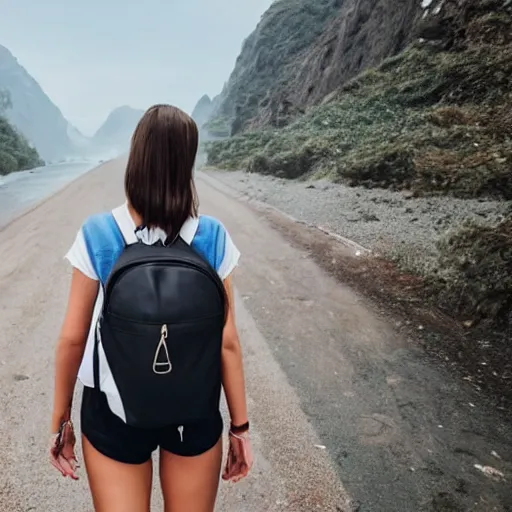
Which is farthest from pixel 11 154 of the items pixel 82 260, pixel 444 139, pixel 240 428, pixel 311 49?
pixel 240 428

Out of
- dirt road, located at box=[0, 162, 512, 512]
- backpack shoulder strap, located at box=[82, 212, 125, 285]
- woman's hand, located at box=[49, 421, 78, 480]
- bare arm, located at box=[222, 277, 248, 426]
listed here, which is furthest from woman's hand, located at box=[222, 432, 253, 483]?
→ dirt road, located at box=[0, 162, 512, 512]

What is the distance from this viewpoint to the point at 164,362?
1.42 metres

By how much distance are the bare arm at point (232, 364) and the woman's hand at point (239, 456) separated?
123 mm

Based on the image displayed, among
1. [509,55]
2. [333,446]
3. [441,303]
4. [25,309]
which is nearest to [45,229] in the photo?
[25,309]

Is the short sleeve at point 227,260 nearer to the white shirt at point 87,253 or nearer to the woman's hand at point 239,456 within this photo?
the white shirt at point 87,253

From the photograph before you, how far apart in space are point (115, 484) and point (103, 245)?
2.48 feet

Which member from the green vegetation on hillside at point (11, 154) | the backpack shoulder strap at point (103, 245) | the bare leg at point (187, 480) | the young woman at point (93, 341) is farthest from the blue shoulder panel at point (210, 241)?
the green vegetation on hillside at point (11, 154)

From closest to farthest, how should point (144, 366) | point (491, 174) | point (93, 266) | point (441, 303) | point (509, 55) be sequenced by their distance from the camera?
point (144, 366) → point (93, 266) → point (441, 303) → point (491, 174) → point (509, 55)

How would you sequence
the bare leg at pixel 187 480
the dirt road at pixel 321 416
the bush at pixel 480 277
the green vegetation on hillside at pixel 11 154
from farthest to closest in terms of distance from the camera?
the green vegetation on hillside at pixel 11 154 < the bush at pixel 480 277 < the dirt road at pixel 321 416 < the bare leg at pixel 187 480

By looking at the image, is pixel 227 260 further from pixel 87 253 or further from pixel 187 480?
pixel 187 480

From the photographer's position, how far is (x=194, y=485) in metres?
1.64

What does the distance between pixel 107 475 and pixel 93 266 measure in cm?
67

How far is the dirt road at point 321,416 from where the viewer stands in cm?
311

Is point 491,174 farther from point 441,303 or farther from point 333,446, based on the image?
point 333,446
